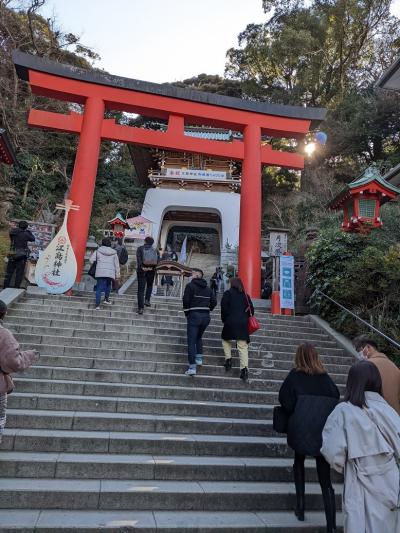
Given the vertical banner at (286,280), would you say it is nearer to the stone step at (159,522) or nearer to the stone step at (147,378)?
the stone step at (147,378)

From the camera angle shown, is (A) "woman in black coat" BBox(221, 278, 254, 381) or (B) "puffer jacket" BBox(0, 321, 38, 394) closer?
(B) "puffer jacket" BBox(0, 321, 38, 394)

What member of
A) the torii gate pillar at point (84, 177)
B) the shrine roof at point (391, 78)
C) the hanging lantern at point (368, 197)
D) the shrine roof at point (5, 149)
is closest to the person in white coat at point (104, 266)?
the torii gate pillar at point (84, 177)

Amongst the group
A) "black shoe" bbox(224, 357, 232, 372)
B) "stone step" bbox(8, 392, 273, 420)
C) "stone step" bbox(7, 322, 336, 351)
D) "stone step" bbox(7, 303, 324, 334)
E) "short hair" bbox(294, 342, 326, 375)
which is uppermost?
"stone step" bbox(7, 303, 324, 334)

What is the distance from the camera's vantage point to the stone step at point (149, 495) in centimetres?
327

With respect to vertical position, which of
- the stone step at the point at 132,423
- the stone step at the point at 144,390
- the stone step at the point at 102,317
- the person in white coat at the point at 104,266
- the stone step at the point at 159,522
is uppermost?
the person in white coat at the point at 104,266

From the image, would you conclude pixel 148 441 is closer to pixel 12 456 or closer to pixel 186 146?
pixel 12 456

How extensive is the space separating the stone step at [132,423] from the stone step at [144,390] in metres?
0.43

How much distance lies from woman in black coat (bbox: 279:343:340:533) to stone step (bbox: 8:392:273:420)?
66.8 inches

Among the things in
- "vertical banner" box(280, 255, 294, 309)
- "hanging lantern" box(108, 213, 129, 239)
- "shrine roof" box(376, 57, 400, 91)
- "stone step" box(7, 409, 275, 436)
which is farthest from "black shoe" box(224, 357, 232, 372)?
"hanging lantern" box(108, 213, 129, 239)

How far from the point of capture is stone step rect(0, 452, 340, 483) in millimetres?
3605

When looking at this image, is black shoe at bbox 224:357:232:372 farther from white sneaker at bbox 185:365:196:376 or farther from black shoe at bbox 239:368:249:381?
white sneaker at bbox 185:365:196:376

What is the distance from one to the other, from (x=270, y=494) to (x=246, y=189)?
8813 millimetres

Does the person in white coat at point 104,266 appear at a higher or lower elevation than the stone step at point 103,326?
higher

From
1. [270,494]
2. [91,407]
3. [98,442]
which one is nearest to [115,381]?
[91,407]
